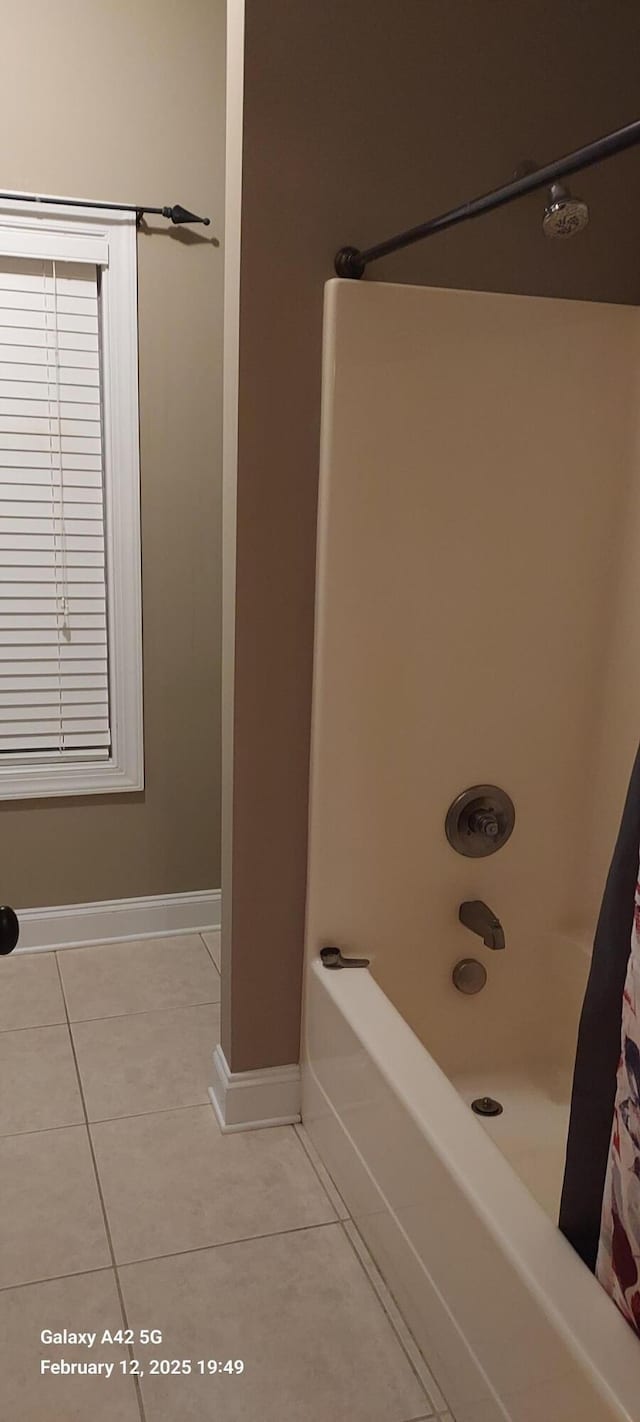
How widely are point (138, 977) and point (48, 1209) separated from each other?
903 millimetres

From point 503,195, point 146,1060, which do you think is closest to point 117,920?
point 146,1060

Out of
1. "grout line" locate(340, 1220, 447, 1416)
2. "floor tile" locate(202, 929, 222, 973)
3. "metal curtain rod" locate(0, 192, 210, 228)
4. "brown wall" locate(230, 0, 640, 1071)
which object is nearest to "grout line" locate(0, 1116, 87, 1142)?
"brown wall" locate(230, 0, 640, 1071)

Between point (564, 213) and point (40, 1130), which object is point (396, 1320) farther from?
point (564, 213)

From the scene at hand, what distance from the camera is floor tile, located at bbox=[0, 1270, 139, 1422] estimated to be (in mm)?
1540

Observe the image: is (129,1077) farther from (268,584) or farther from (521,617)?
(521,617)

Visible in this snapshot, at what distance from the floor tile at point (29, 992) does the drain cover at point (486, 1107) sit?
109 centimetres

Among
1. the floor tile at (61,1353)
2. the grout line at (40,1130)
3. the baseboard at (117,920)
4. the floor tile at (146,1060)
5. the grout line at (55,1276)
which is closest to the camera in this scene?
the floor tile at (61,1353)

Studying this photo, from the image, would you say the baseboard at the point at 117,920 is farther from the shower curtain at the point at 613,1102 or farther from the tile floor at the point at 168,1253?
the shower curtain at the point at 613,1102

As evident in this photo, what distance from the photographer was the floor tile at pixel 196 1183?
6.20ft

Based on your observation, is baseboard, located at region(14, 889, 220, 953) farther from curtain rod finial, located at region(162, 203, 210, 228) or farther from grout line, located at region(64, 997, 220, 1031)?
curtain rod finial, located at region(162, 203, 210, 228)

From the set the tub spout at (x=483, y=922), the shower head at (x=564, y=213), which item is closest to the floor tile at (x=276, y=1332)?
the tub spout at (x=483, y=922)

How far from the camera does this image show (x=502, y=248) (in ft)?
6.32

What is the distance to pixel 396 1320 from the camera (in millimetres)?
1705

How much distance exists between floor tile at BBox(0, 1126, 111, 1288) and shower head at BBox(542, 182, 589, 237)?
6.04 ft
